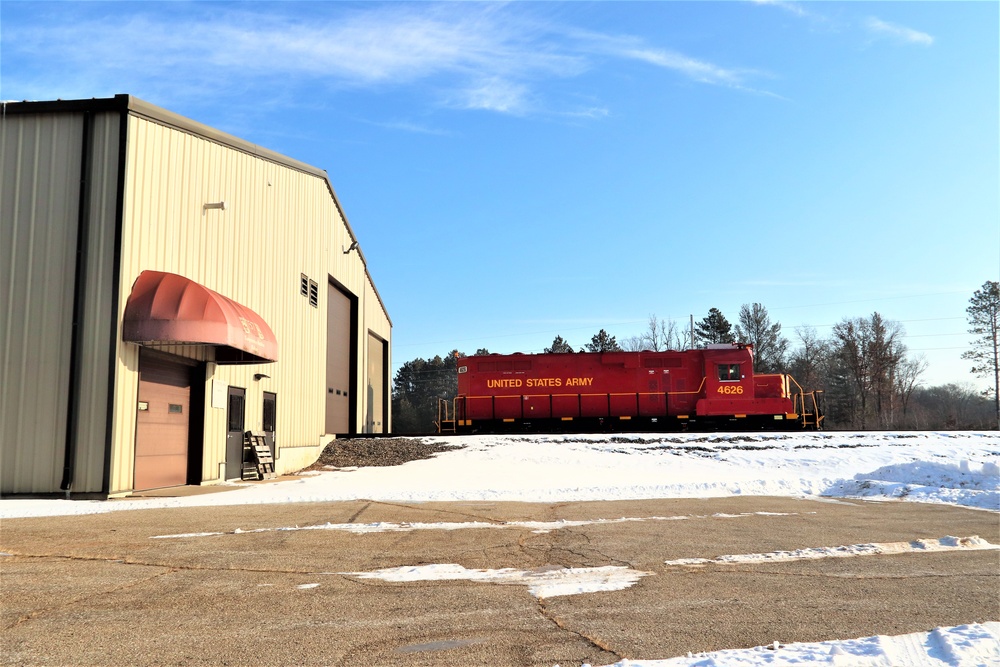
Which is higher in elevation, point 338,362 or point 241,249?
point 241,249

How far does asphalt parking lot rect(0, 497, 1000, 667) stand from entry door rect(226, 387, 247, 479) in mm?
6429

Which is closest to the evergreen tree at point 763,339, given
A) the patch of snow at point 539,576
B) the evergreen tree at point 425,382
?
the evergreen tree at point 425,382

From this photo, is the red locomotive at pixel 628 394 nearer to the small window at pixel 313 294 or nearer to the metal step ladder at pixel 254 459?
the small window at pixel 313 294

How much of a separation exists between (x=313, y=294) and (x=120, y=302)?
10044 millimetres

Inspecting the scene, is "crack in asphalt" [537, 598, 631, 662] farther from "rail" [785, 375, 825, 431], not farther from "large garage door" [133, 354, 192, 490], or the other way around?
"rail" [785, 375, 825, 431]

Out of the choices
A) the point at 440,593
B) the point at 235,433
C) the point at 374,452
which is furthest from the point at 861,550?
the point at 374,452

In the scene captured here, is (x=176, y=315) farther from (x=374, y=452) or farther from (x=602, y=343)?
(x=602, y=343)

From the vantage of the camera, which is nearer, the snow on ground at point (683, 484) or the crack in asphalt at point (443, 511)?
the snow on ground at point (683, 484)

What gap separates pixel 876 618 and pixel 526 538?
452 centimetres

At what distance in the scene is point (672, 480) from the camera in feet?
58.2

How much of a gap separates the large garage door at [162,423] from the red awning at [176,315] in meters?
1.05

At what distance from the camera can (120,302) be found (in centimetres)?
1301

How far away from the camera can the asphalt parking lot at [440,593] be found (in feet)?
15.5

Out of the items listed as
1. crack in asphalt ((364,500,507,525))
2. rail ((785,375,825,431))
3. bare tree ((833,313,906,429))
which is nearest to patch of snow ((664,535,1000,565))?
crack in asphalt ((364,500,507,525))
